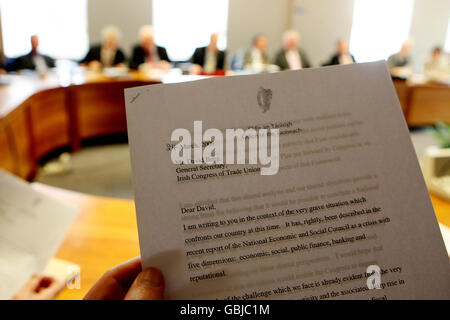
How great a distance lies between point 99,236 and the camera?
1.19 m

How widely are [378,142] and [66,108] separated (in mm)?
4200

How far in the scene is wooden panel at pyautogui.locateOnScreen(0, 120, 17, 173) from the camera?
265cm

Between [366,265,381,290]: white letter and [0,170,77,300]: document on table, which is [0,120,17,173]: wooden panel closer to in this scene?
[0,170,77,300]: document on table

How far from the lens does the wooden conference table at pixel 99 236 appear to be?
1030 millimetres

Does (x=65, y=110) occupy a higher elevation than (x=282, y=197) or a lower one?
higher

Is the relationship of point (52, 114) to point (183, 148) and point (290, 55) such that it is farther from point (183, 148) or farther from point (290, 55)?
point (290, 55)

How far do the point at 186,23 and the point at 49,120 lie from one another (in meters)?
4.15

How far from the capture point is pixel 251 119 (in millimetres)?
506

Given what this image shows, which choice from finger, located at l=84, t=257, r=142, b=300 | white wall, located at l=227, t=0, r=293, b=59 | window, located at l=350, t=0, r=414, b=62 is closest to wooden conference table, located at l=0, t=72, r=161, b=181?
finger, located at l=84, t=257, r=142, b=300

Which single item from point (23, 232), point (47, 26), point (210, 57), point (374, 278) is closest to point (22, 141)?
point (23, 232)

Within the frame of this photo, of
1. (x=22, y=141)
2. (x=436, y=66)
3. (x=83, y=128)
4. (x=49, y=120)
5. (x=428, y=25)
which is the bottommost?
(x=22, y=141)

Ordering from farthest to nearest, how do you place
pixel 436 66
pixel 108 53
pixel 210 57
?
pixel 436 66 < pixel 210 57 < pixel 108 53

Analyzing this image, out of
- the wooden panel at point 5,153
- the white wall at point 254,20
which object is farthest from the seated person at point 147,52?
the wooden panel at point 5,153

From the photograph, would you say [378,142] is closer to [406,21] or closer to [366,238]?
[366,238]
